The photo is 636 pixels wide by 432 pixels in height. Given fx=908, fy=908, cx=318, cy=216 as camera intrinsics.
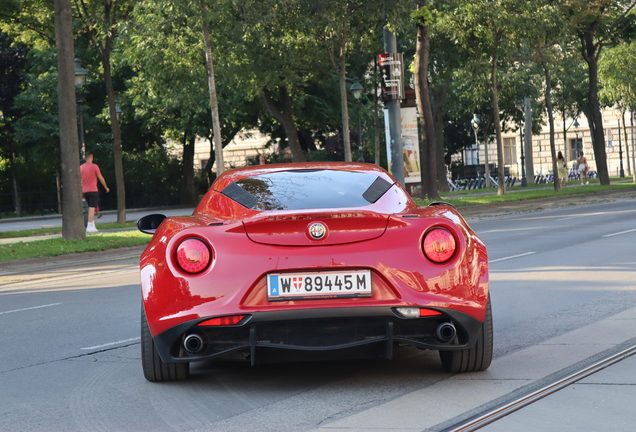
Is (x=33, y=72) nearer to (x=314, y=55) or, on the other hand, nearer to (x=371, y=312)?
(x=314, y=55)

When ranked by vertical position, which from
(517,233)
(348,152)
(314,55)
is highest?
(314,55)

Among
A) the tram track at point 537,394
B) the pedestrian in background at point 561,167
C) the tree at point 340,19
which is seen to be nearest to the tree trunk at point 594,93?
the pedestrian in background at point 561,167

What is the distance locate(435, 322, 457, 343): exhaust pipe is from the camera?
497 cm

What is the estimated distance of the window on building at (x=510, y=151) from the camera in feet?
246

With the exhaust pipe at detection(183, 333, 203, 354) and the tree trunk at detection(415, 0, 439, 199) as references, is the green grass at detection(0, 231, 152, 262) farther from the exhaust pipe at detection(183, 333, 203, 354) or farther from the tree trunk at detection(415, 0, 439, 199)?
the exhaust pipe at detection(183, 333, 203, 354)

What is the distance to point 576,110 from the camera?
58.9 meters

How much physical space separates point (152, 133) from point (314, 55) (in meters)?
21.0

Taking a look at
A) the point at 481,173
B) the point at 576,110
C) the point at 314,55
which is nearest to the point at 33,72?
the point at 314,55

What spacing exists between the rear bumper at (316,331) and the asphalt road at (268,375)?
0.30 m

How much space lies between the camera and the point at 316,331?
193 inches

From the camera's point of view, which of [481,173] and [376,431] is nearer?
[376,431]

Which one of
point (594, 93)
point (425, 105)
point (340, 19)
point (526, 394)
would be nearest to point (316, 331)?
point (526, 394)

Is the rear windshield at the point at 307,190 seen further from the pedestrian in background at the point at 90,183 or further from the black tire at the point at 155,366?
the pedestrian in background at the point at 90,183

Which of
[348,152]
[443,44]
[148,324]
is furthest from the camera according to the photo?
[443,44]
